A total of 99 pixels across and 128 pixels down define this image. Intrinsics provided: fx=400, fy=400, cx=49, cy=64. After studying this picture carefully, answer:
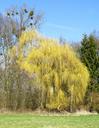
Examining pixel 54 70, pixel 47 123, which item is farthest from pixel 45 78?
pixel 47 123

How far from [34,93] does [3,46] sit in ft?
25.4

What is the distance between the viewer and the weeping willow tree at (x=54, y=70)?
4047 cm

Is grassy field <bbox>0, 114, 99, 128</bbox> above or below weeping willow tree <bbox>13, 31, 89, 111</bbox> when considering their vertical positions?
below

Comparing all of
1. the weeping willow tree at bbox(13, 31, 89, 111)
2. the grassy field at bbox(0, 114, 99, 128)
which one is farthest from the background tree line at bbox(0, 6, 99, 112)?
the grassy field at bbox(0, 114, 99, 128)

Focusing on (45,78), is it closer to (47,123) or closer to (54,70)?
(54,70)

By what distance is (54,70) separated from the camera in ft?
135

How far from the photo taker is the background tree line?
40562mm

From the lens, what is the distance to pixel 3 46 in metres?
46.8

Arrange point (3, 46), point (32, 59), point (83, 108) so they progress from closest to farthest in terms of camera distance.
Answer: point (32, 59)
point (83, 108)
point (3, 46)

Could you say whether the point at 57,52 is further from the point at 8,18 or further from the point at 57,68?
the point at 8,18

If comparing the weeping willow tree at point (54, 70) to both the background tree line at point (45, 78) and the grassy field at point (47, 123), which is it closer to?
the background tree line at point (45, 78)

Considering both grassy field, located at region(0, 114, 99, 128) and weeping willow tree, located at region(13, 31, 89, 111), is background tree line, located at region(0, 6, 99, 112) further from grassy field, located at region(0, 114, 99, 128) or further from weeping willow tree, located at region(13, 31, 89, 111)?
grassy field, located at region(0, 114, 99, 128)

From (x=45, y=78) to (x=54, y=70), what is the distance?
146 centimetres

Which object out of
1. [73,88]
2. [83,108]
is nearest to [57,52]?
[73,88]
